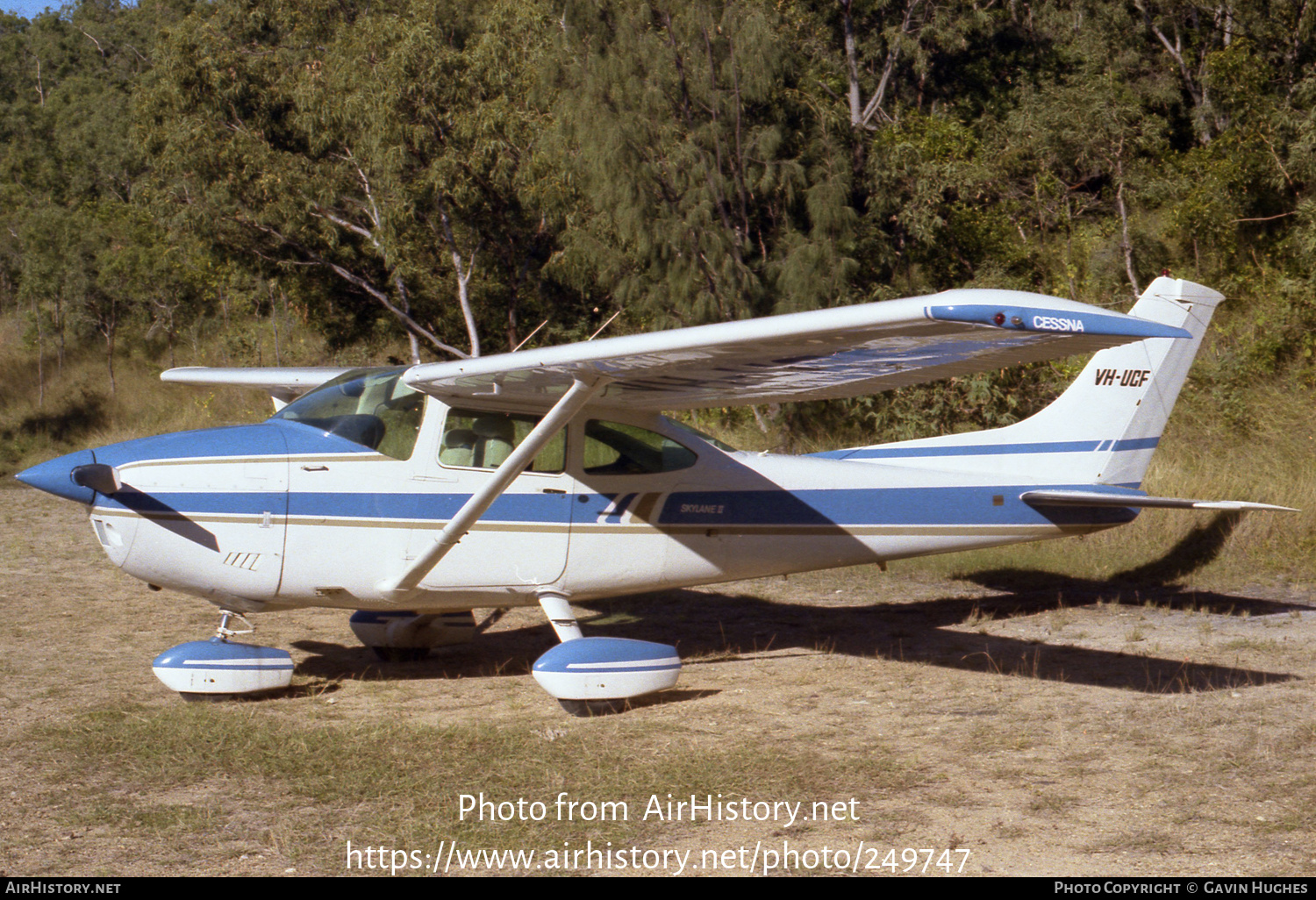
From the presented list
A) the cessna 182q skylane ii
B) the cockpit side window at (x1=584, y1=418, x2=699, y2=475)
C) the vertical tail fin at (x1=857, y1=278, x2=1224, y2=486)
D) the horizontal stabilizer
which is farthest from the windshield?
the horizontal stabilizer

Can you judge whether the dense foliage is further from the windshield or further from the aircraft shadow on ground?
the windshield

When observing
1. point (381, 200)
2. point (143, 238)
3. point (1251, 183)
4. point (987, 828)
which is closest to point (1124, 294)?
point (1251, 183)

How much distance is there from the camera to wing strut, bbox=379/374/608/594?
20.4ft

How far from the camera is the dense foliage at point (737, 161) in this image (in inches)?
555

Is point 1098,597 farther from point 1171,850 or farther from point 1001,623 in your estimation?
point 1171,850

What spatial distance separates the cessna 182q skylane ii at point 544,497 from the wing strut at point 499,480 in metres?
0.01

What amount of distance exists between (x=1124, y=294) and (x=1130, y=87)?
4.86 metres

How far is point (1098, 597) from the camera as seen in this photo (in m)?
9.99

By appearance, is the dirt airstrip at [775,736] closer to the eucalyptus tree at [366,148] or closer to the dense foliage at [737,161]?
the dense foliage at [737,161]

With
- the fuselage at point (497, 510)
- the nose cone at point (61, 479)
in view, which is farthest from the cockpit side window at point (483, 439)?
the nose cone at point (61, 479)

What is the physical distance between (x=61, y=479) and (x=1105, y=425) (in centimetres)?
740

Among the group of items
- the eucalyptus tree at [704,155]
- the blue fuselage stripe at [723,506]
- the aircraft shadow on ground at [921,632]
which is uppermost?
the eucalyptus tree at [704,155]

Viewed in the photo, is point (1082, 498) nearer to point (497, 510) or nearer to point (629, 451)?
point (629, 451)
